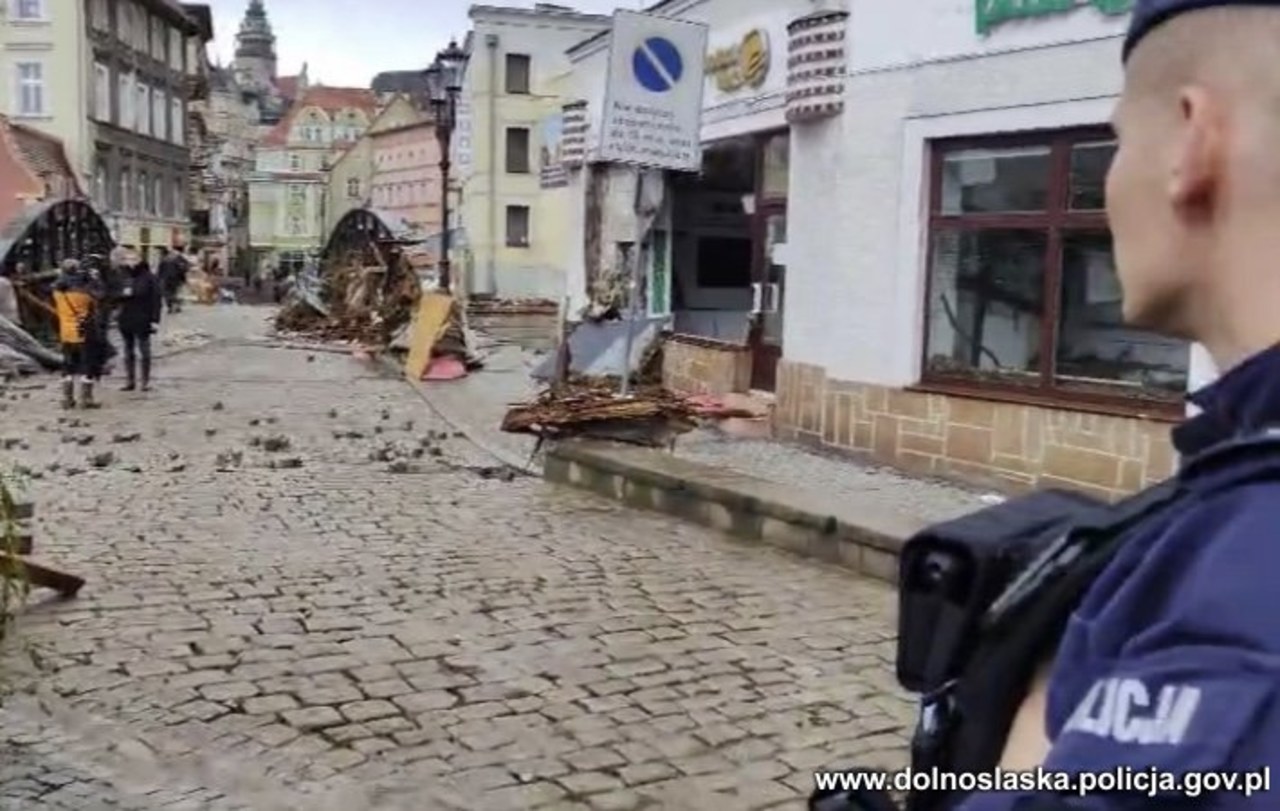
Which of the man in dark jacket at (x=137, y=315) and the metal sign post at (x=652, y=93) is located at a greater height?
the metal sign post at (x=652, y=93)

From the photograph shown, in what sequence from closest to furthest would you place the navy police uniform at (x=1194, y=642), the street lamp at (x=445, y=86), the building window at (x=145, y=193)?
the navy police uniform at (x=1194, y=642) → the street lamp at (x=445, y=86) → the building window at (x=145, y=193)

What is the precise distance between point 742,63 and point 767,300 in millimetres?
2399

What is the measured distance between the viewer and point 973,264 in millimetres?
10352

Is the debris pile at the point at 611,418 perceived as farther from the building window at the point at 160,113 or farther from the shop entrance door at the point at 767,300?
the building window at the point at 160,113

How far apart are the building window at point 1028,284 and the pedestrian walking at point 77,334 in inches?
386

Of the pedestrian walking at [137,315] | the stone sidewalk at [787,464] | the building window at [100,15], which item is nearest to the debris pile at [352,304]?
the pedestrian walking at [137,315]

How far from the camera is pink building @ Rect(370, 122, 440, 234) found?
69.2 m

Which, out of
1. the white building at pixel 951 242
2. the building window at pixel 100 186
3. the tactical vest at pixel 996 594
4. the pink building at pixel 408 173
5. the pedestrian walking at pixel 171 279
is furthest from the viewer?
the pink building at pixel 408 173

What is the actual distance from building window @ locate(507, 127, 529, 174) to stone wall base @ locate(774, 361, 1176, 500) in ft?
116

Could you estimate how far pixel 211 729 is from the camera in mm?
4770

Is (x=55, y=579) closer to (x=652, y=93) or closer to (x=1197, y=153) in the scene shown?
(x=652, y=93)

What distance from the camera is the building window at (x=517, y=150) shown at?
4612 centimetres

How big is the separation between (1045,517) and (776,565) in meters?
6.08

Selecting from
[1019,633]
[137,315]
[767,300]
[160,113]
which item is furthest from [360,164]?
[1019,633]
